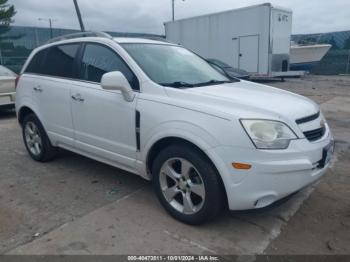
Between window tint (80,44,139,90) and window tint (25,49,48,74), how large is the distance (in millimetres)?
1035

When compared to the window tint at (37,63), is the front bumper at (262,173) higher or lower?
lower

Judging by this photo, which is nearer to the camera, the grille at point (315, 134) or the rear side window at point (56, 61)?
the grille at point (315, 134)

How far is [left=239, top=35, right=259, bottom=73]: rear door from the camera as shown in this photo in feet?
52.0

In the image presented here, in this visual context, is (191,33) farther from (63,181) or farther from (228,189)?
(228,189)

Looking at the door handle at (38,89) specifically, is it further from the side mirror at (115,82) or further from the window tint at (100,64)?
the side mirror at (115,82)

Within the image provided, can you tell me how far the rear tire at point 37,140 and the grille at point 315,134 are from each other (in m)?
3.43

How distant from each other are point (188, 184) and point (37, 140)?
281cm

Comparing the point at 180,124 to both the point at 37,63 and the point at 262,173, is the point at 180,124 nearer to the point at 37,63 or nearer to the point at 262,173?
the point at 262,173

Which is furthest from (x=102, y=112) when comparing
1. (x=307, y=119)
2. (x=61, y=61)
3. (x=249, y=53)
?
(x=249, y=53)

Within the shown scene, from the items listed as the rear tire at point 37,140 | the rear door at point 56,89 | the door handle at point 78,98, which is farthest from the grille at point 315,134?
the rear tire at point 37,140

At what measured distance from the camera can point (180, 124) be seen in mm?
3020

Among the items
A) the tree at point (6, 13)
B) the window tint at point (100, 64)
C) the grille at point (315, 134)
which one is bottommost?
the grille at point (315, 134)

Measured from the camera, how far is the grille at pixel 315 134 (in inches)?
118

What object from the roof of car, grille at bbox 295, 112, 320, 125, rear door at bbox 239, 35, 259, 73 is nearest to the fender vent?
the roof of car
